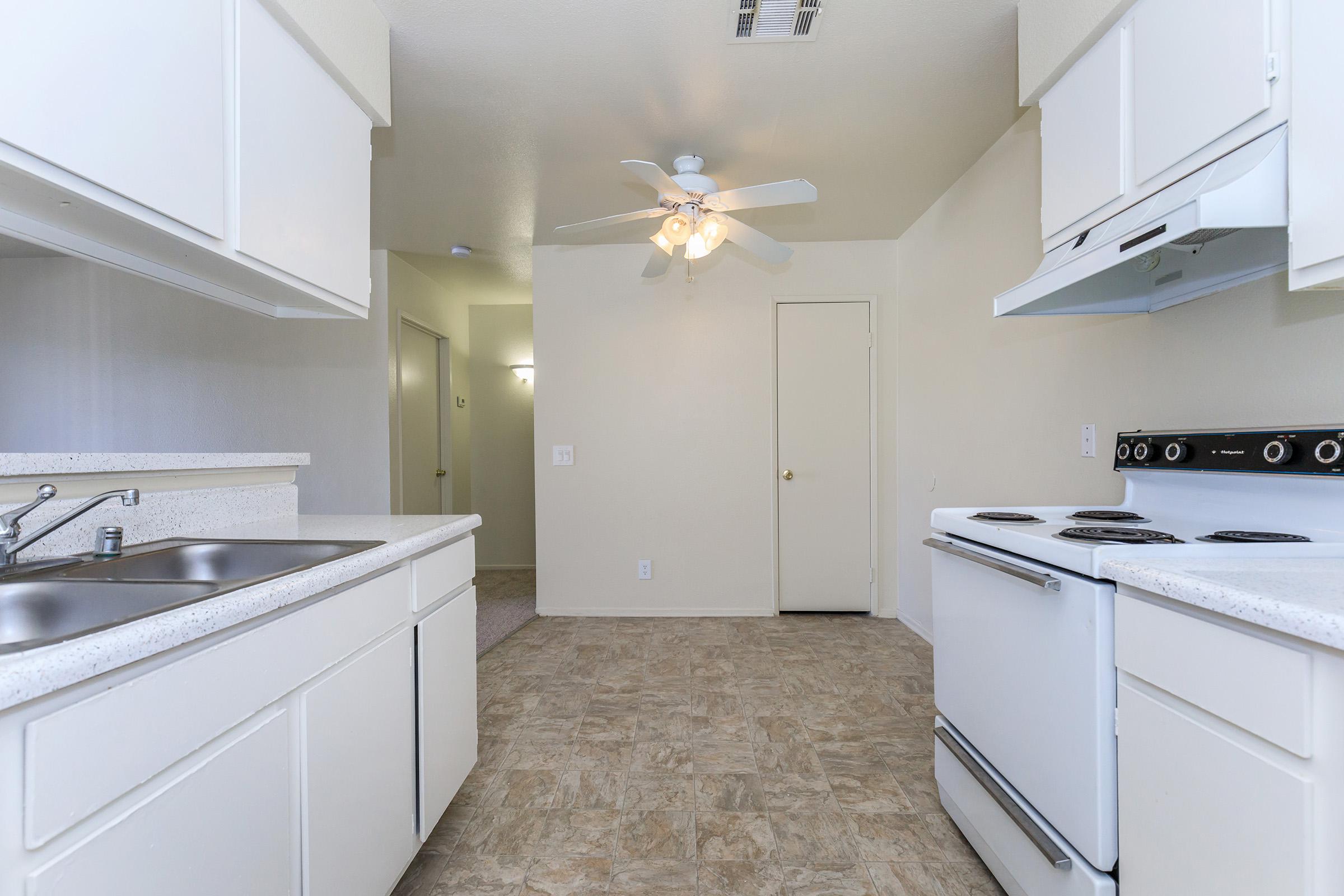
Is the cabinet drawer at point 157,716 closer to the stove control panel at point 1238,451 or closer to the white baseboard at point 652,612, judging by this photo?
the stove control panel at point 1238,451

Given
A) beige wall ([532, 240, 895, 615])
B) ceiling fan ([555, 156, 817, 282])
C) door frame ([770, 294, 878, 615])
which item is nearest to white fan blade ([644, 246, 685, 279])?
ceiling fan ([555, 156, 817, 282])

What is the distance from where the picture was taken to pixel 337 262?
5.88 feet

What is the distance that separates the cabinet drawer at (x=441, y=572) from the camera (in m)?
1.55

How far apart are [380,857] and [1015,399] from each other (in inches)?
104

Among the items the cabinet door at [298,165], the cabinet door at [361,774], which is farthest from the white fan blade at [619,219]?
the cabinet door at [361,774]

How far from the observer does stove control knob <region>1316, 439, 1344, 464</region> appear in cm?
122

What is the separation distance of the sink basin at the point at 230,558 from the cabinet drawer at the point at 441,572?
206mm

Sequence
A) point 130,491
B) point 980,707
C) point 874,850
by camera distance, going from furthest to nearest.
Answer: point 874,850 < point 980,707 < point 130,491

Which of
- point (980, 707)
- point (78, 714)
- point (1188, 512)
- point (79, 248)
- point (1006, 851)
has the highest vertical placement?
point (79, 248)

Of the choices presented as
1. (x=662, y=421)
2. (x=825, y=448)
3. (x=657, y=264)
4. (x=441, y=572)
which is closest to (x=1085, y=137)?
(x=657, y=264)

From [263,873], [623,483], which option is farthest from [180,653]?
[623,483]

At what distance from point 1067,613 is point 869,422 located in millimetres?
2908

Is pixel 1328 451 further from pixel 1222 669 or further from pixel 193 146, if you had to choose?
pixel 193 146

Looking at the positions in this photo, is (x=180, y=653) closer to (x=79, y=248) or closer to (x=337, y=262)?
(x=79, y=248)
